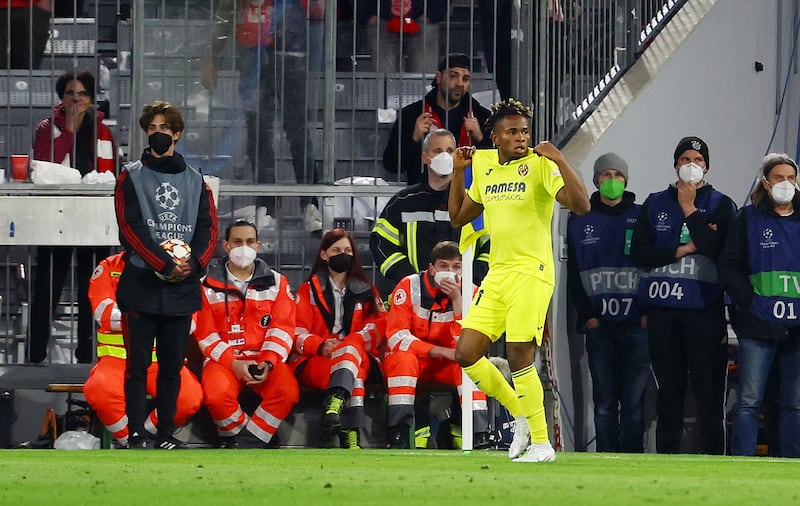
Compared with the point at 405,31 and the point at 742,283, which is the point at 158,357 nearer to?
the point at 742,283

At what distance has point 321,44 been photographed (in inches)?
478

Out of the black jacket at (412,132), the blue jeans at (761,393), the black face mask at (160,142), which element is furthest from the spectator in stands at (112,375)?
the blue jeans at (761,393)

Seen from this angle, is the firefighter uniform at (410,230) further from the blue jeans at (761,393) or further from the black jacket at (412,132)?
the blue jeans at (761,393)

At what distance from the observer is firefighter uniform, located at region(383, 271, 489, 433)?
427 inches

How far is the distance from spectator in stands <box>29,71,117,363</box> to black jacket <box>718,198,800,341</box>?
4.25m

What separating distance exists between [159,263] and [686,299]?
351 centimetres

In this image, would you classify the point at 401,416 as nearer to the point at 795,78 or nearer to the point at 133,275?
the point at 133,275

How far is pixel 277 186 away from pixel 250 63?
88cm

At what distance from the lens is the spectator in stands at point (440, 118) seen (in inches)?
476

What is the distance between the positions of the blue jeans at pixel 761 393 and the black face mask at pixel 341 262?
2590 mm

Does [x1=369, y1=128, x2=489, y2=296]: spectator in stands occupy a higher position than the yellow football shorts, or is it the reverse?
[x1=369, y1=128, x2=489, y2=296]: spectator in stands

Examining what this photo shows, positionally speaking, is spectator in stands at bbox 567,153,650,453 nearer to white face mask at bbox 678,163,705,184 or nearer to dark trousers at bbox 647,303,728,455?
dark trousers at bbox 647,303,728,455

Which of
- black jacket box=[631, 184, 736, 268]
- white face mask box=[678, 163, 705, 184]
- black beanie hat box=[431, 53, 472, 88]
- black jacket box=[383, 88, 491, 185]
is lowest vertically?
black jacket box=[631, 184, 736, 268]

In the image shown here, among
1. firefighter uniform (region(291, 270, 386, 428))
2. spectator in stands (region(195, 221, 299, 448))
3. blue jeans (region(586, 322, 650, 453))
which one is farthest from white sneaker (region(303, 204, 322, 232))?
blue jeans (region(586, 322, 650, 453))
